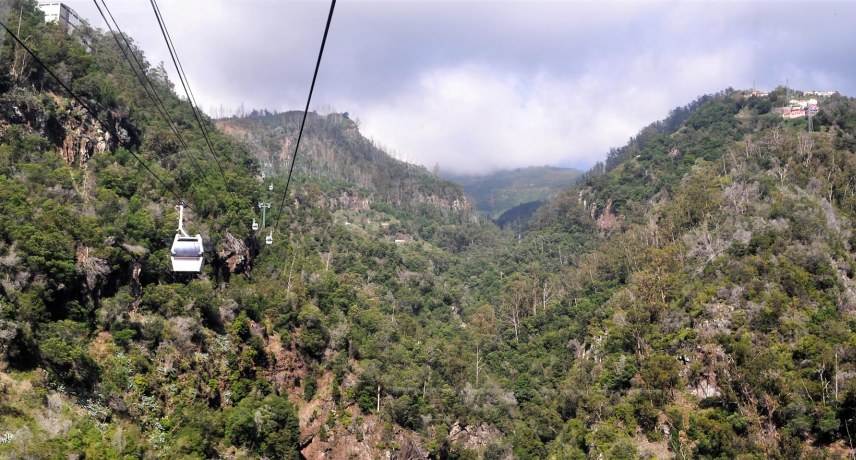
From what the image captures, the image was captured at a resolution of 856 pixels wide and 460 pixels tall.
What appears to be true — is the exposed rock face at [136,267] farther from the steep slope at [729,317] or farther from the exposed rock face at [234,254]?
the steep slope at [729,317]

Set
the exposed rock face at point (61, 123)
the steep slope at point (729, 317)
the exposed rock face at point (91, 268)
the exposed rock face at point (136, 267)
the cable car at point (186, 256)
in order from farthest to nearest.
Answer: the steep slope at point (729, 317), the exposed rock face at point (61, 123), the exposed rock face at point (136, 267), the exposed rock face at point (91, 268), the cable car at point (186, 256)

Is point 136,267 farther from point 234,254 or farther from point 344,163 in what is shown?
point 344,163

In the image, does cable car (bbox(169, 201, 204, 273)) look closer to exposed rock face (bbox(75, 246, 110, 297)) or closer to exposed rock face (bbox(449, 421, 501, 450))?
exposed rock face (bbox(75, 246, 110, 297))

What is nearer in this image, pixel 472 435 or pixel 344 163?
pixel 472 435

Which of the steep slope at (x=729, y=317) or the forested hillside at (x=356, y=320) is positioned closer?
the forested hillside at (x=356, y=320)

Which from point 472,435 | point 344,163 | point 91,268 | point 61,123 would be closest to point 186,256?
point 91,268

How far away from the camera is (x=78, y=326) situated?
35.2m

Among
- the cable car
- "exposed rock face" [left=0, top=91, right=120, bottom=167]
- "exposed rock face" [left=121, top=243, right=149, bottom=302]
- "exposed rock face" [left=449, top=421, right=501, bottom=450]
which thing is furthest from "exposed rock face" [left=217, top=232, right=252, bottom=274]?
the cable car

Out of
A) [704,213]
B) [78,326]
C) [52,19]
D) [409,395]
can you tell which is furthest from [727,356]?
[52,19]

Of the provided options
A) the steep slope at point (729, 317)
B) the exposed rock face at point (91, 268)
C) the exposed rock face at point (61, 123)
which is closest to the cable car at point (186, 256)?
the exposed rock face at point (91, 268)

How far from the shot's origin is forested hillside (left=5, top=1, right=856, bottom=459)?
Answer: 3541cm

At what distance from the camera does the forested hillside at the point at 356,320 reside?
3541cm

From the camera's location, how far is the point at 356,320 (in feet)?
205

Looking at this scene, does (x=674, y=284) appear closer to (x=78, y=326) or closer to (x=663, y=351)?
(x=663, y=351)
